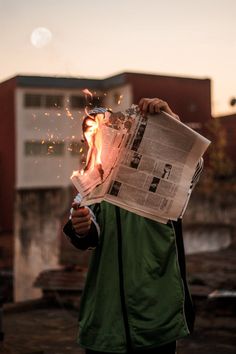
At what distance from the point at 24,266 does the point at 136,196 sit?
13759mm

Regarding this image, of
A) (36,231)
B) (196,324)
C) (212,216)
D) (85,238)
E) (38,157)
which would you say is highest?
(85,238)

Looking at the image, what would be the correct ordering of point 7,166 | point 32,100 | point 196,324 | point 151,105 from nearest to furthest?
point 151,105 < point 196,324 < point 32,100 < point 7,166

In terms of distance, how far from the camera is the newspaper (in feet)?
7.99

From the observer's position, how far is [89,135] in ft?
8.10

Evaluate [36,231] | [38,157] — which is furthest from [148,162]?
[36,231]

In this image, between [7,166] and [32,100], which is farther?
[7,166]

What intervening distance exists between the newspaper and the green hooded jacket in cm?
14

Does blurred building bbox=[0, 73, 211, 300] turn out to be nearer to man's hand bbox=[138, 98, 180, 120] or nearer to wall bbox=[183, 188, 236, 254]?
wall bbox=[183, 188, 236, 254]

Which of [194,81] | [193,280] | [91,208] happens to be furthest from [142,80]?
[91,208]

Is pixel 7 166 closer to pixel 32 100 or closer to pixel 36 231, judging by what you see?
pixel 32 100

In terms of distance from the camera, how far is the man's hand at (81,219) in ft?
8.06

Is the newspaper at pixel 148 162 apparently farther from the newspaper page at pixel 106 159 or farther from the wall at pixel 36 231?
the wall at pixel 36 231

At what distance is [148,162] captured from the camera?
97.6 inches

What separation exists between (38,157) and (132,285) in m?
11.8
